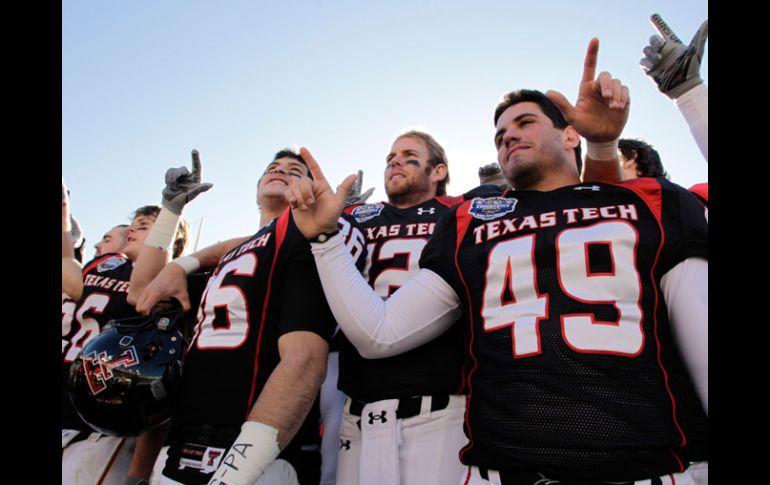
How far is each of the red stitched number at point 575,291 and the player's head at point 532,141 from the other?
1.67 ft

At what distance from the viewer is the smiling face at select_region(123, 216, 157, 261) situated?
4582mm

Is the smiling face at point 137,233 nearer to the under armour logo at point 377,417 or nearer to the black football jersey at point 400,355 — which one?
the black football jersey at point 400,355

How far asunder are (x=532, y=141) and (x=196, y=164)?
272 cm

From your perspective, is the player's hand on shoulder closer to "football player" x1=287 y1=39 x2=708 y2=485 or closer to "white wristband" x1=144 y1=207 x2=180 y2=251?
"white wristband" x1=144 y1=207 x2=180 y2=251

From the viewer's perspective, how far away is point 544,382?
67.6 inches

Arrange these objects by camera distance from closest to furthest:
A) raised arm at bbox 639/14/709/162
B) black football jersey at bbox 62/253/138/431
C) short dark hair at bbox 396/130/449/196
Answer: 1. raised arm at bbox 639/14/709/162
2. black football jersey at bbox 62/253/138/431
3. short dark hair at bbox 396/130/449/196

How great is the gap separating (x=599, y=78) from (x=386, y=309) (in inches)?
56.9

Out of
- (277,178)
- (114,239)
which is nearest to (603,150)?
(277,178)

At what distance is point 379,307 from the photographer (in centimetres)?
215

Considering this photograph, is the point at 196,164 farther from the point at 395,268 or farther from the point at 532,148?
the point at 532,148

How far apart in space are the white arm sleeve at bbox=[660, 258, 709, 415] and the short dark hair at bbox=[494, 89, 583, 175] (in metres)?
1.05

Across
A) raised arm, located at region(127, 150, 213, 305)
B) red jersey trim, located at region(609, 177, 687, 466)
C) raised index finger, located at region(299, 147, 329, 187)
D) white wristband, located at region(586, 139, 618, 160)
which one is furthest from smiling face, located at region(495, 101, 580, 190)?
raised arm, located at region(127, 150, 213, 305)
